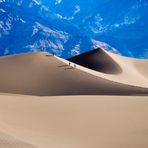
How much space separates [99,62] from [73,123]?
58.0 metres

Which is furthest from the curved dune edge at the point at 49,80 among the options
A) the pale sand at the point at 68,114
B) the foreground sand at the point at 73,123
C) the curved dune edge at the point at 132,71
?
the curved dune edge at the point at 132,71

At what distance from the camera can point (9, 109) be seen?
2319cm

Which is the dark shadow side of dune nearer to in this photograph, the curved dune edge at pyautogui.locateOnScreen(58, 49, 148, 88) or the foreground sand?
the curved dune edge at pyautogui.locateOnScreen(58, 49, 148, 88)

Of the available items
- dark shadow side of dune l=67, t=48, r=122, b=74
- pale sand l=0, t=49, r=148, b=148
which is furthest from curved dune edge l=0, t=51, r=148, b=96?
dark shadow side of dune l=67, t=48, r=122, b=74

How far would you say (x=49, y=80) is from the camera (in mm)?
46375

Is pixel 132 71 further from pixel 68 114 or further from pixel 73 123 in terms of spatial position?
pixel 73 123

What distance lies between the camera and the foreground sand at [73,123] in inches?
622

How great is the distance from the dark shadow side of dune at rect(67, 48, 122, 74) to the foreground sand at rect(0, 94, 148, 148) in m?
44.6

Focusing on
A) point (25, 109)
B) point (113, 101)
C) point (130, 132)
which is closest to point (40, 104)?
point (25, 109)

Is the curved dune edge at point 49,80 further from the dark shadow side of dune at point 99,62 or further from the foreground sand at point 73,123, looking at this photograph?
the dark shadow side of dune at point 99,62

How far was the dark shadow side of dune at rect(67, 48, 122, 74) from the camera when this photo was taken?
242ft

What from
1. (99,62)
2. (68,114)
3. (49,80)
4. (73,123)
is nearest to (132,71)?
(99,62)

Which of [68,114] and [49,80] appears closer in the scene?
[68,114]

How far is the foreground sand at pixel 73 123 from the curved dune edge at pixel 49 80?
12.9 meters
